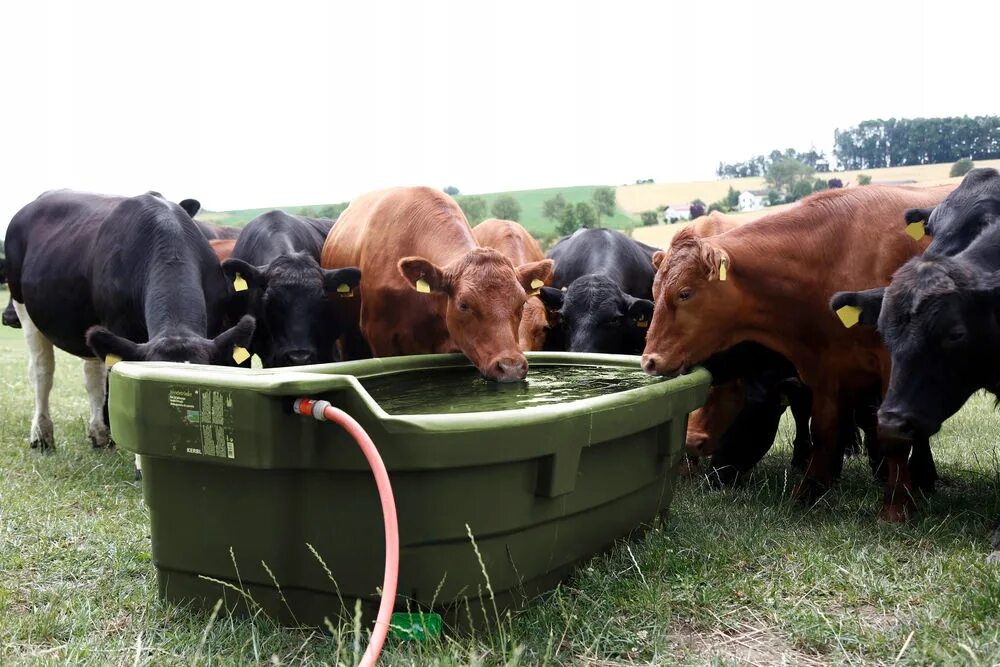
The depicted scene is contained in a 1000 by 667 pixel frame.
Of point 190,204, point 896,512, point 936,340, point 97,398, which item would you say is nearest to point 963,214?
point 936,340

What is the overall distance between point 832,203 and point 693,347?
4.07 ft

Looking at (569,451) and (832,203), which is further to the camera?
(832,203)

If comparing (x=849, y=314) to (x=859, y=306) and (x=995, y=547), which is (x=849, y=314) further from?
(x=995, y=547)

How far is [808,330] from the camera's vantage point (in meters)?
5.26

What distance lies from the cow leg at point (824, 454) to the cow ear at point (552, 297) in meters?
2.23

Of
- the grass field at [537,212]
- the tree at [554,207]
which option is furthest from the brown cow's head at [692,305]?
the tree at [554,207]

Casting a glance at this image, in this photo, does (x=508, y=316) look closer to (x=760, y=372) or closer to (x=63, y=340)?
(x=760, y=372)

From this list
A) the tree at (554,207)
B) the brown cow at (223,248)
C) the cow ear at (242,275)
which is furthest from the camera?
the tree at (554,207)

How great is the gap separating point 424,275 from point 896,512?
3156mm

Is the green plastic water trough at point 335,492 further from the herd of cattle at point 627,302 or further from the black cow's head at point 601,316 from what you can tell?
the black cow's head at point 601,316

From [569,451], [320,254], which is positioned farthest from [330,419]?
[320,254]

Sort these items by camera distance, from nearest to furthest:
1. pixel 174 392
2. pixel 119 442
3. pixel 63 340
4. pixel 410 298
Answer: pixel 174 392
pixel 119 442
pixel 410 298
pixel 63 340

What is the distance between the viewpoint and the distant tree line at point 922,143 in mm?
32972

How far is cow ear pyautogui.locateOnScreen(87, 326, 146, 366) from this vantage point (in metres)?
4.88
